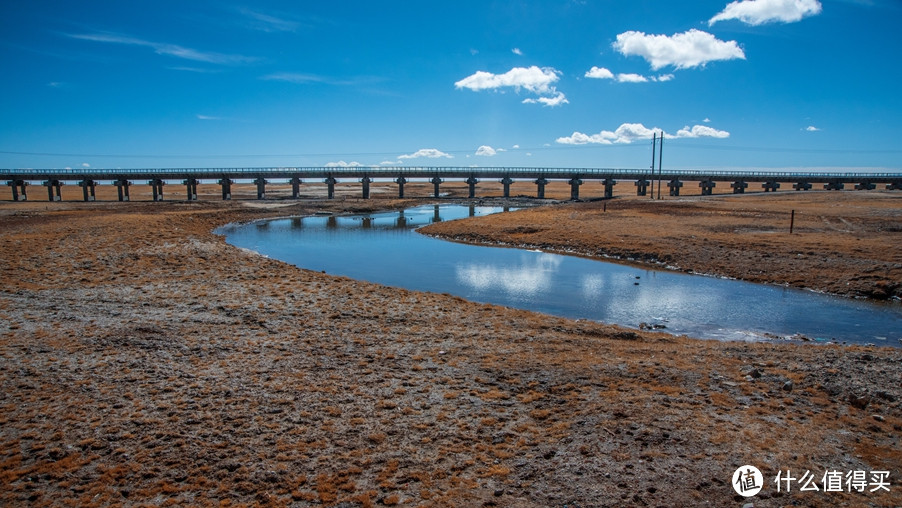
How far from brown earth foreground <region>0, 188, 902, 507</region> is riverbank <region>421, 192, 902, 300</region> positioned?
13.7 meters

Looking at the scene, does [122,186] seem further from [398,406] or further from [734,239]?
[398,406]

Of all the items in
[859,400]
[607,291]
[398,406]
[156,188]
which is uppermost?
[156,188]

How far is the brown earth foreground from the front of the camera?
294 inches

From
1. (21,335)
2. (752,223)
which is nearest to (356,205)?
(752,223)

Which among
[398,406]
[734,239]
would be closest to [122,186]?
[734,239]

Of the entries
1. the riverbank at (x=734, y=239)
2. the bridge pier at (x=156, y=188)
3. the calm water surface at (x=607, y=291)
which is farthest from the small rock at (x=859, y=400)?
the bridge pier at (x=156, y=188)

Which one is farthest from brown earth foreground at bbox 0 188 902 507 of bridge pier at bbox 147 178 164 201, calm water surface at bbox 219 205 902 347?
bridge pier at bbox 147 178 164 201

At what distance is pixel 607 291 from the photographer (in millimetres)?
24688

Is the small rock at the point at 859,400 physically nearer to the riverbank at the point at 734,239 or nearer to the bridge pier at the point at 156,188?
the riverbank at the point at 734,239

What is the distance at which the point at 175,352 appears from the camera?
13211 millimetres

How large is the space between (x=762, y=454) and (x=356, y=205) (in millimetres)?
85308

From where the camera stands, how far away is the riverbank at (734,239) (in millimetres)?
25891

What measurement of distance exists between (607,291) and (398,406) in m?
17.1

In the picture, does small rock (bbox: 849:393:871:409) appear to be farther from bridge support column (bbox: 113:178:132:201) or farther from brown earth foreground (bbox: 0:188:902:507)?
bridge support column (bbox: 113:178:132:201)
